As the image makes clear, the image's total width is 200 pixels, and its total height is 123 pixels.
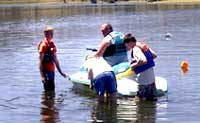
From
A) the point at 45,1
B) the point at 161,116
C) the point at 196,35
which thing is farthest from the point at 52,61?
the point at 45,1

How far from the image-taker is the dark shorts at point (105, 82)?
489 inches

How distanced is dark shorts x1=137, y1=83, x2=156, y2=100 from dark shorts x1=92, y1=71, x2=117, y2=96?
860 mm

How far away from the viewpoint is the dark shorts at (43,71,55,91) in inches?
579

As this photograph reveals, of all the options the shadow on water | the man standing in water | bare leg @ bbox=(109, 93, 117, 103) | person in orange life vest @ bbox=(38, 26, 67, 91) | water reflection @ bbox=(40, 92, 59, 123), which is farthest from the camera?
person in orange life vest @ bbox=(38, 26, 67, 91)

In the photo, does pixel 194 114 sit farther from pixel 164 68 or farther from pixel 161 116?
pixel 164 68

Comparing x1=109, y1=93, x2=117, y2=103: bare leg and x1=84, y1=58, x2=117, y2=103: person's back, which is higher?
x1=84, y1=58, x2=117, y2=103: person's back

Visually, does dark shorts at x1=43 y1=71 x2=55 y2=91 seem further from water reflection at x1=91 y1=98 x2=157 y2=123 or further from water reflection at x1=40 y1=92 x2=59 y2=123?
water reflection at x1=91 y1=98 x2=157 y2=123

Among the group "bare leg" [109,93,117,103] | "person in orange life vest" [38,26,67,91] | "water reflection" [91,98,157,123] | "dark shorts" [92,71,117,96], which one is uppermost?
"person in orange life vest" [38,26,67,91]

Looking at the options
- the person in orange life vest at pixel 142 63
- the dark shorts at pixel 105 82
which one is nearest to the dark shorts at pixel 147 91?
the person in orange life vest at pixel 142 63

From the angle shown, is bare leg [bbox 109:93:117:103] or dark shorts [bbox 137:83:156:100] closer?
bare leg [bbox 109:93:117:103]

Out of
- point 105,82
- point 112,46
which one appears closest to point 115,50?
point 112,46

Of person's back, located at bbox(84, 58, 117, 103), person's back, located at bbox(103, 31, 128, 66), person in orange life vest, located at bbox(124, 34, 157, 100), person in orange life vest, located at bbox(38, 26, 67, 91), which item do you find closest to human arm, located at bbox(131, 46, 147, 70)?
person in orange life vest, located at bbox(124, 34, 157, 100)

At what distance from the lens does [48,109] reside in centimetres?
1347

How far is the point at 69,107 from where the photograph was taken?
1366cm
